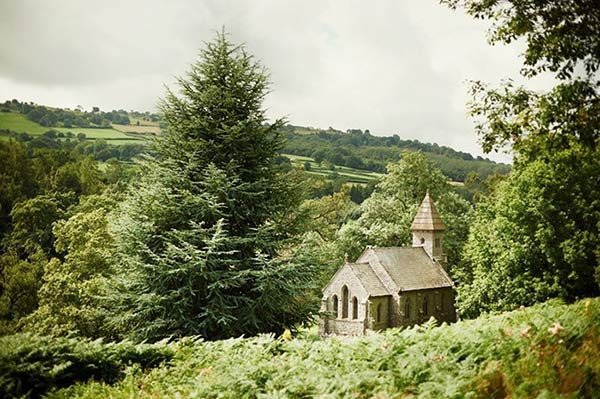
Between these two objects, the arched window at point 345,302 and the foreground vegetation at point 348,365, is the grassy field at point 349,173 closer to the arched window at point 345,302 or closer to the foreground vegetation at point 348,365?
the arched window at point 345,302

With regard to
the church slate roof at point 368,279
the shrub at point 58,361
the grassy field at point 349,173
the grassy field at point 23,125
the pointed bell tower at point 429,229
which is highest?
the grassy field at point 349,173

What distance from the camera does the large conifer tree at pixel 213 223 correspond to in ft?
33.1

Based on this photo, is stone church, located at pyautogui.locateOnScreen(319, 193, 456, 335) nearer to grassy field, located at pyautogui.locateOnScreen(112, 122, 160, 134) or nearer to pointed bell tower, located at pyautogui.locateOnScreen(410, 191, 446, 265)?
pointed bell tower, located at pyautogui.locateOnScreen(410, 191, 446, 265)

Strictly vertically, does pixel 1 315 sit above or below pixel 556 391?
below

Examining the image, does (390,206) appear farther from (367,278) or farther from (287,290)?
(287,290)

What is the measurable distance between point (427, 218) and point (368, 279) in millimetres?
5396

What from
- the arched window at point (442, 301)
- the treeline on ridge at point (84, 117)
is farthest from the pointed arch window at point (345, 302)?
the treeline on ridge at point (84, 117)

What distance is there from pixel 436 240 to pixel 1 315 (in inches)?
836

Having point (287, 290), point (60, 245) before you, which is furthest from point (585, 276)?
point (60, 245)

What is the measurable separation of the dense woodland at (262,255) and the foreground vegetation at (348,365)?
0.03 m

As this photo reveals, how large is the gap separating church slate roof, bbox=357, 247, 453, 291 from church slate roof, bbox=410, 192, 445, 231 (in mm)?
1306

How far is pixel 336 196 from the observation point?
38562 millimetres

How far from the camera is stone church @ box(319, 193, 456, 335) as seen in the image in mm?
26188

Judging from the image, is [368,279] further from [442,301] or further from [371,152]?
[371,152]
